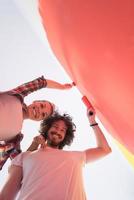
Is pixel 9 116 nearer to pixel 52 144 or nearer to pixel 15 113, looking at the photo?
pixel 15 113

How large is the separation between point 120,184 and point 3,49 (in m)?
1.29

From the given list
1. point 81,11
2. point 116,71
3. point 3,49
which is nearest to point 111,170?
point 3,49

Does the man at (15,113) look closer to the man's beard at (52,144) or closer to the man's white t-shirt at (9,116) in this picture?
the man's white t-shirt at (9,116)

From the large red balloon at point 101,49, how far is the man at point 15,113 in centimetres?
20

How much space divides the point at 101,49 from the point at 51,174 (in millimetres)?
570

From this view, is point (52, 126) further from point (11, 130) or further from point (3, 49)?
point (3, 49)

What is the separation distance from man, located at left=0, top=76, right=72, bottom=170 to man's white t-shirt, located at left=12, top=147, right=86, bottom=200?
0.25 ft

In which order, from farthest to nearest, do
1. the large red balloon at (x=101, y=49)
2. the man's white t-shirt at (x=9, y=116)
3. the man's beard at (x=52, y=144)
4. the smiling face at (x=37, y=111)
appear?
the man's beard at (x=52, y=144) → the smiling face at (x=37, y=111) → the man's white t-shirt at (x=9, y=116) → the large red balloon at (x=101, y=49)

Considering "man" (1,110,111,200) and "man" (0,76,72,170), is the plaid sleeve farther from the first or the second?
"man" (1,110,111,200)

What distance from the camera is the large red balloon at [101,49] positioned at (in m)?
0.77

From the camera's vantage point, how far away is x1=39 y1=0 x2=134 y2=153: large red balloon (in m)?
0.77

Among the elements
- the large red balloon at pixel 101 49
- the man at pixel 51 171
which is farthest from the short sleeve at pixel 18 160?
the large red balloon at pixel 101 49

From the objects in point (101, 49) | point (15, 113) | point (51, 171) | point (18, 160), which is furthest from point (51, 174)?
point (101, 49)

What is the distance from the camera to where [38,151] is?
123 cm
